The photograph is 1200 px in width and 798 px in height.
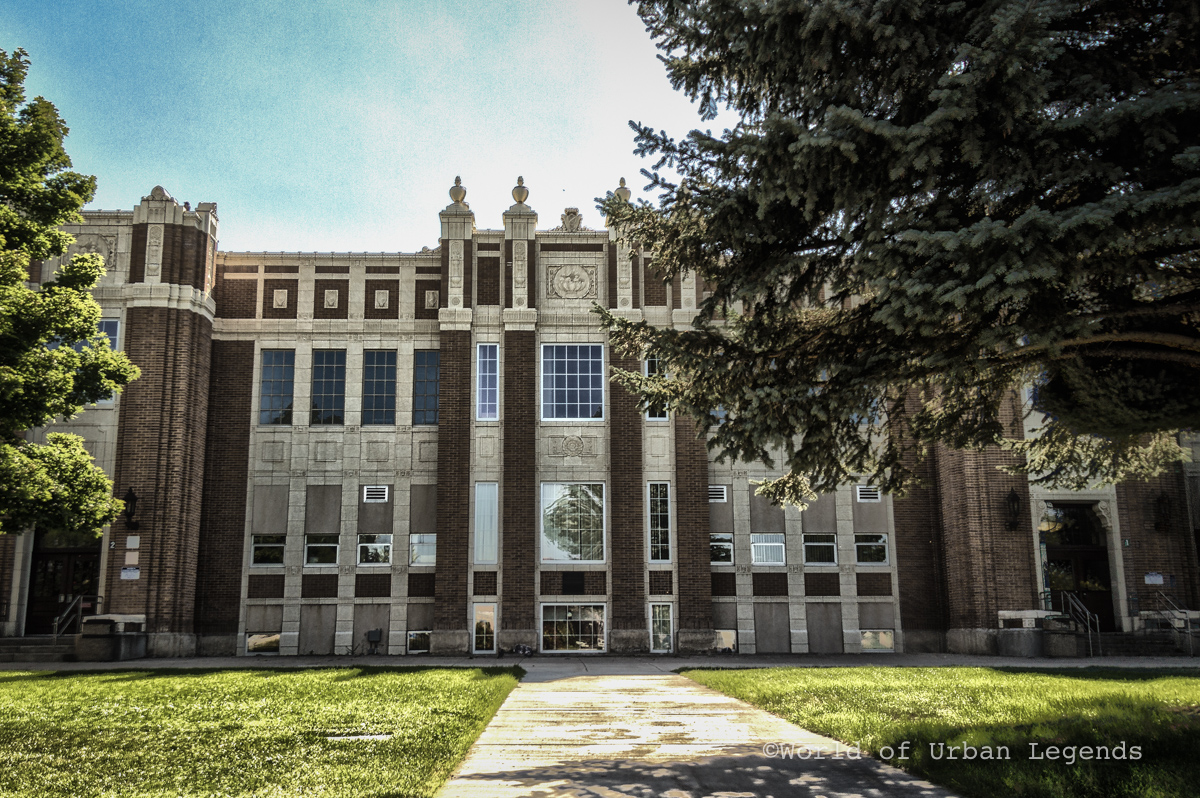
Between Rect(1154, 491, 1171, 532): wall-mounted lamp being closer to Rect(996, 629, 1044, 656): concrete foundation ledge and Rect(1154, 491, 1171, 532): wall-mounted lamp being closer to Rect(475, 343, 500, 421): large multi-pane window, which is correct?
Rect(996, 629, 1044, 656): concrete foundation ledge

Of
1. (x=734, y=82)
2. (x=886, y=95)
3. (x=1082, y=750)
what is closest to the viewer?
(x=1082, y=750)

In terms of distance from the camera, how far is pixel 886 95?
26.6ft

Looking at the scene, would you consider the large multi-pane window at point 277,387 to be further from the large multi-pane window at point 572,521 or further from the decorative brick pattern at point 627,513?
the decorative brick pattern at point 627,513

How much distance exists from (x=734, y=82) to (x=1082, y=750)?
282 inches

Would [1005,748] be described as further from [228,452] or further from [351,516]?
[228,452]

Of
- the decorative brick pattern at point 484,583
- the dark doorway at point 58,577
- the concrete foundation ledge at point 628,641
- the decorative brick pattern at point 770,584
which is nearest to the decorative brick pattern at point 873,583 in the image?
the decorative brick pattern at point 770,584

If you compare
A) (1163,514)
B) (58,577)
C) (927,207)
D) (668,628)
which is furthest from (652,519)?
(927,207)

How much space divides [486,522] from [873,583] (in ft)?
37.3

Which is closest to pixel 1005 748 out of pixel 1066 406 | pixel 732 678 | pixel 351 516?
pixel 1066 406

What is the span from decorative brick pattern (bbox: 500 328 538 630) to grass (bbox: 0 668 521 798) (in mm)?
9097

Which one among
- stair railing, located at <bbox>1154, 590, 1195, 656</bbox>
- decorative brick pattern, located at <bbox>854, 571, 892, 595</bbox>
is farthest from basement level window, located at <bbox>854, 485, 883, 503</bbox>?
stair railing, located at <bbox>1154, 590, 1195, 656</bbox>

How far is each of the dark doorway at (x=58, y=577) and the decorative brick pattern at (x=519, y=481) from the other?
10.9 metres

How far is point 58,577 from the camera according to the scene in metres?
23.7

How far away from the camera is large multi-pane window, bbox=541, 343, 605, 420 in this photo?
25688 millimetres
